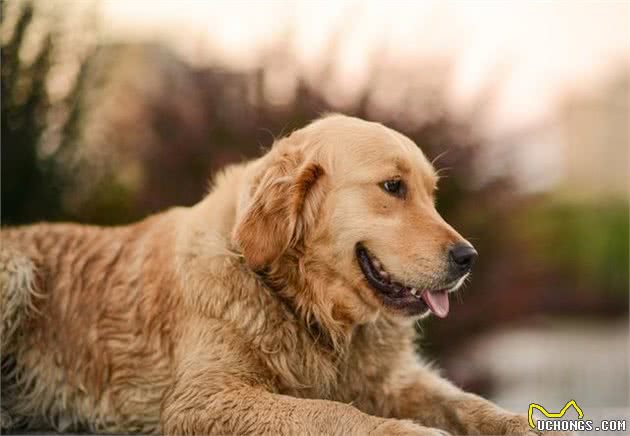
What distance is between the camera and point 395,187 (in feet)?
12.4

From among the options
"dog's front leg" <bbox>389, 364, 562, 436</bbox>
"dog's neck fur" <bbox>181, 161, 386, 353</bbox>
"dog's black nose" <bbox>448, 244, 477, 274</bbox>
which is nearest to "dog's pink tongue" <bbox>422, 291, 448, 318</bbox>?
"dog's black nose" <bbox>448, 244, 477, 274</bbox>

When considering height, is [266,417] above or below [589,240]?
above

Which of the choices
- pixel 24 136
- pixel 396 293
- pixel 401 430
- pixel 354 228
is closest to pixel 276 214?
pixel 354 228

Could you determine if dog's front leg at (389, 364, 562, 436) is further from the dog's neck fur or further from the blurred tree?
the blurred tree

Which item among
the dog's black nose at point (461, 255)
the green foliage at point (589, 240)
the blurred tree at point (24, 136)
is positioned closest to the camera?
the dog's black nose at point (461, 255)

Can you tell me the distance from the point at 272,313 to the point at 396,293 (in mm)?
552

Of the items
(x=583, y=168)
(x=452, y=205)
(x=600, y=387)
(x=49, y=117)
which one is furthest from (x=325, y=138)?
(x=583, y=168)

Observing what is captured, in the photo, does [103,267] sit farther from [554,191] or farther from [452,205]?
[554,191]

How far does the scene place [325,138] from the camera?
154 inches

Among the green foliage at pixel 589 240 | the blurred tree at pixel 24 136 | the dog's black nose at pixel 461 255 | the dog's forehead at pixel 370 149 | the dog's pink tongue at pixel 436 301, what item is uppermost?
the dog's forehead at pixel 370 149

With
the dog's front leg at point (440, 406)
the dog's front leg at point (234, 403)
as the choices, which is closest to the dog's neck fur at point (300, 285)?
the dog's front leg at point (234, 403)

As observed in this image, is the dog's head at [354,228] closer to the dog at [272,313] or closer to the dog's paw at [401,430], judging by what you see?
the dog at [272,313]

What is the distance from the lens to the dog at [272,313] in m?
3.63

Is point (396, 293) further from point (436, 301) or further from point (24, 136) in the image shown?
point (24, 136)
